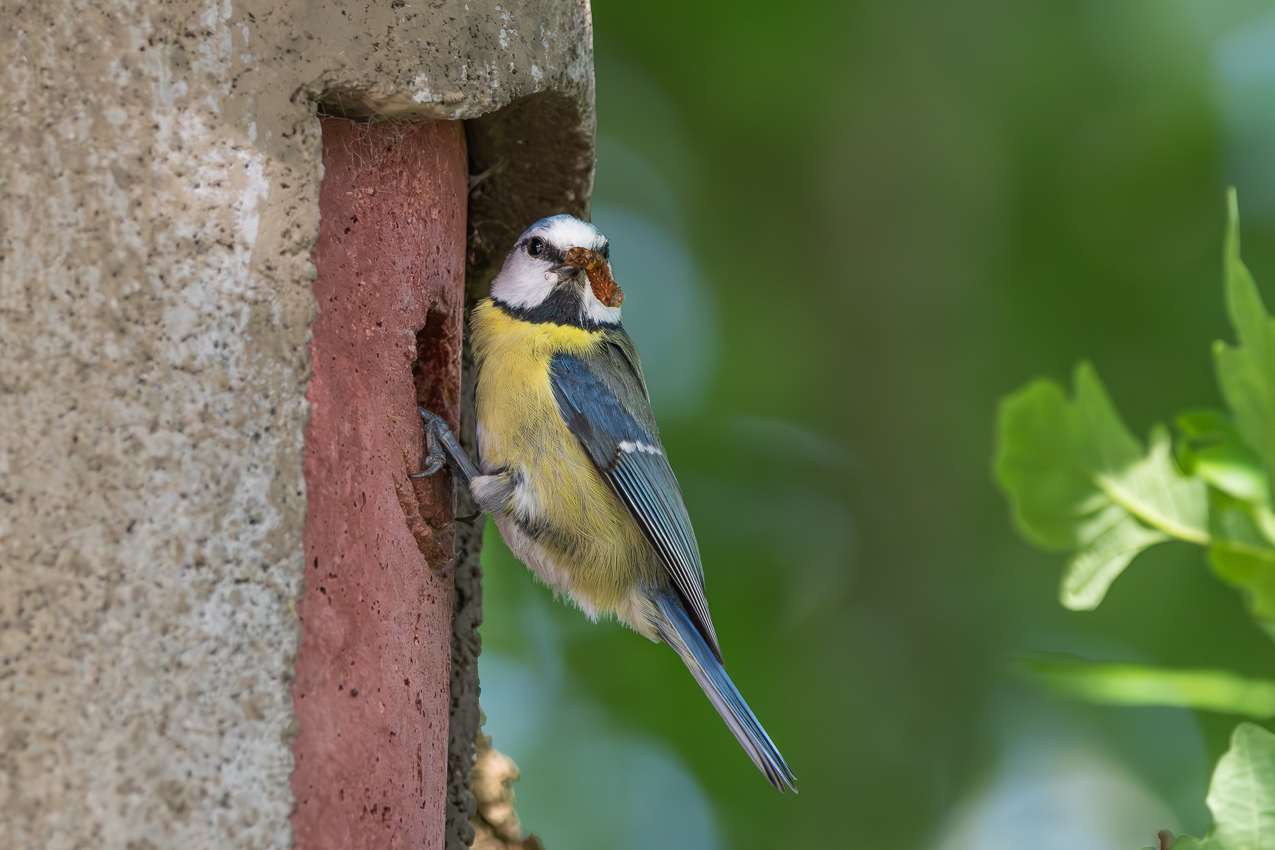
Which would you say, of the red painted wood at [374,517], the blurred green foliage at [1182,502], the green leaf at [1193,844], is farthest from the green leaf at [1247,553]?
the red painted wood at [374,517]

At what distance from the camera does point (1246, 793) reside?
1.21 m

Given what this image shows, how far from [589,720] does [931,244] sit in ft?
8.33

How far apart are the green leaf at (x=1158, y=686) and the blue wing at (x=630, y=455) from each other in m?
0.92

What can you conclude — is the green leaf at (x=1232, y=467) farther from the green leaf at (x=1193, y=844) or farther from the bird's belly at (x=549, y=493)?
the bird's belly at (x=549, y=493)

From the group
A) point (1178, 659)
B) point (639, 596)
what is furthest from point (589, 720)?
point (639, 596)

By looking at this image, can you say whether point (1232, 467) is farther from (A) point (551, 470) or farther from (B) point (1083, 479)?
(A) point (551, 470)

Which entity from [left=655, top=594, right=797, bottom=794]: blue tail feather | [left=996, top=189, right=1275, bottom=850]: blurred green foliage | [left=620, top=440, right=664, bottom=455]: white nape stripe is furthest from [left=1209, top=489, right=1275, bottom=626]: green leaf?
[left=620, top=440, right=664, bottom=455]: white nape stripe

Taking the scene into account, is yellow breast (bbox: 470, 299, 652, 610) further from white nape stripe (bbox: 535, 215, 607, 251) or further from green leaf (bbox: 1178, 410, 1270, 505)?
green leaf (bbox: 1178, 410, 1270, 505)

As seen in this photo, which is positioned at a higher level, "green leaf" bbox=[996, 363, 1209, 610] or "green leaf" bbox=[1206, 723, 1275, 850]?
"green leaf" bbox=[996, 363, 1209, 610]

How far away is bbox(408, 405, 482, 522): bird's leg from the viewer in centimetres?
182

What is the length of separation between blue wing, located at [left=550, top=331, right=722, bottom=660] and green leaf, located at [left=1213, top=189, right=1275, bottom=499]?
3.68ft

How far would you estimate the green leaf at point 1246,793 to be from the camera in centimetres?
121

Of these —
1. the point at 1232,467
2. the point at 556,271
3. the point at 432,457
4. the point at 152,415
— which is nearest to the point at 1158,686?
the point at 1232,467

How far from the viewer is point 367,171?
5.42 ft
